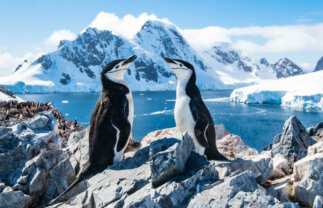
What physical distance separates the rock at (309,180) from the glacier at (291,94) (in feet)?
161

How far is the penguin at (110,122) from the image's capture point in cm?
491

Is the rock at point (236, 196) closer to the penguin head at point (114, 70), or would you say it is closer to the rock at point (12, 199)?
the rock at point (12, 199)

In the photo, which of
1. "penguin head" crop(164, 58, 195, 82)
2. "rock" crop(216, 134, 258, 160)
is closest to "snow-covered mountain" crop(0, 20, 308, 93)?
"rock" crop(216, 134, 258, 160)

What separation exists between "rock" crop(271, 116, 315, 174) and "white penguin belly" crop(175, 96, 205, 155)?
7.71 ft

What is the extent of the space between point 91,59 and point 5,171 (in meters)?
184

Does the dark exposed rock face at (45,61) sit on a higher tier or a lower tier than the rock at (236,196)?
higher

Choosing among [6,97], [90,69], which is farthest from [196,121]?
[90,69]

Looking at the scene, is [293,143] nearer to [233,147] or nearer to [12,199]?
[233,147]

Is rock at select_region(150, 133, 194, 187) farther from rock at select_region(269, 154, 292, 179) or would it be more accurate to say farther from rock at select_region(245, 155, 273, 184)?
rock at select_region(269, 154, 292, 179)

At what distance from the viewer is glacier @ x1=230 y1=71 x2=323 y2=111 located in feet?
160

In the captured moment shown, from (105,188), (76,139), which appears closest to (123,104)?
(105,188)

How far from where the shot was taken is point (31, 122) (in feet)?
22.3

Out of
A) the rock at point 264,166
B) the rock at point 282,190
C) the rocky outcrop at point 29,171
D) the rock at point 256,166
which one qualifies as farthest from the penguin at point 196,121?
the rocky outcrop at point 29,171

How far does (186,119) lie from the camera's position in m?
5.44
